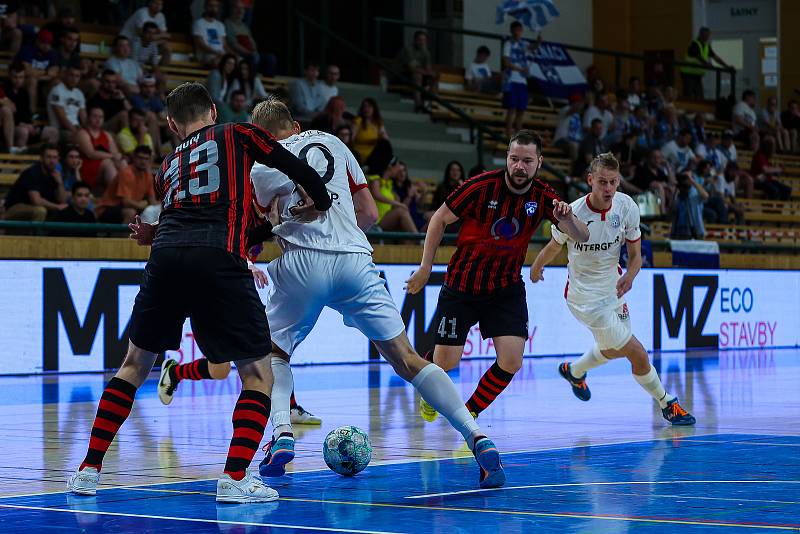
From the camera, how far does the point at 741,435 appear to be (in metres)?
9.30

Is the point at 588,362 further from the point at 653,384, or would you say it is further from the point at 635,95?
the point at 635,95

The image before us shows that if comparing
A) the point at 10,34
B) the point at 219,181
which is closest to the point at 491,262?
the point at 219,181

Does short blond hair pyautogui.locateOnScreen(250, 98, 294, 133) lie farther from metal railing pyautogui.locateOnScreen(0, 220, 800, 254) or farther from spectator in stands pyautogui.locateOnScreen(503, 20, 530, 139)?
spectator in stands pyautogui.locateOnScreen(503, 20, 530, 139)

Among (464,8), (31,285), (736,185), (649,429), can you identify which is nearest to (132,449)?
(649,429)

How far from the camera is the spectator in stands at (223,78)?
1953 centimetres

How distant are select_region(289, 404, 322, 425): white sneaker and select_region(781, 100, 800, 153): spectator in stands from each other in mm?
23981

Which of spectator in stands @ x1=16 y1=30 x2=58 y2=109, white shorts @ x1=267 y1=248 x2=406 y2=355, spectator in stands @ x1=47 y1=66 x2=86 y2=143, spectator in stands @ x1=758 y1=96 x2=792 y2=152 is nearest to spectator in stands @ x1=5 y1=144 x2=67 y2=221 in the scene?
spectator in stands @ x1=47 y1=66 x2=86 y2=143

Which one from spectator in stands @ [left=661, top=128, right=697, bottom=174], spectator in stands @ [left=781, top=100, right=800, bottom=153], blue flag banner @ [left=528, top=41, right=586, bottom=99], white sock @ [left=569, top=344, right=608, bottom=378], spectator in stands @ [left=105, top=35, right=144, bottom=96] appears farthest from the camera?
spectator in stands @ [left=781, top=100, right=800, bottom=153]

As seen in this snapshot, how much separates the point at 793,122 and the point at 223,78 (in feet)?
56.0

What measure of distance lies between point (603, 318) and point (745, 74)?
27452 mm

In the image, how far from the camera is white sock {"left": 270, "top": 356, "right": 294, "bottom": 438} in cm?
736

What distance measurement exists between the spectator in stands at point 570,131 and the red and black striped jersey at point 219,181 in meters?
19.3

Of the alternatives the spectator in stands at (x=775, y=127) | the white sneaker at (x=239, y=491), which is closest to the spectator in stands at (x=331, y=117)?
the white sneaker at (x=239, y=491)

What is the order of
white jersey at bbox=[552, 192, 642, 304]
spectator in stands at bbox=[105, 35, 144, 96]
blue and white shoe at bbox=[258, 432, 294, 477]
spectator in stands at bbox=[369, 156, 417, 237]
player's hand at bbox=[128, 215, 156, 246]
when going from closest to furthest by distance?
1. player's hand at bbox=[128, 215, 156, 246]
2. blue and white shoe at bbox=[258, 432, 294, 477]
3. white jersey at bbox=[552, 192, 642, 304]
4. spectator in stands at bbox=[369, 156, 417, 237]
5. spectator in stands at bbox=[105, 35, 144, 96]
